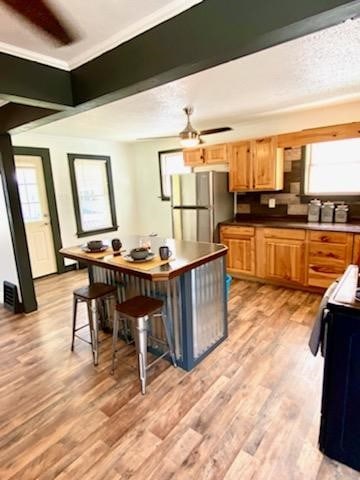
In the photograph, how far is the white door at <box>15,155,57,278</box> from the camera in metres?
4.45

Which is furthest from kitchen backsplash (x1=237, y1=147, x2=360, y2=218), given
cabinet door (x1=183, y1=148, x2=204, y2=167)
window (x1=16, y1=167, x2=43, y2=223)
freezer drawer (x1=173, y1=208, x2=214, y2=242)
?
window (x1=16, y1=167, x2=43, y2=223)

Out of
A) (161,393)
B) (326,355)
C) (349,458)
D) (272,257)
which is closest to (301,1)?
(326,355)

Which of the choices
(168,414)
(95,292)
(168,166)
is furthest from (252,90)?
(168,166)

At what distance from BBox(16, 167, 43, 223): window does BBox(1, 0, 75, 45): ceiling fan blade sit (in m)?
3.23

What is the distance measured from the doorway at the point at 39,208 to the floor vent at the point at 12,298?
0.97 metres

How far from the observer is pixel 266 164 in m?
3.97

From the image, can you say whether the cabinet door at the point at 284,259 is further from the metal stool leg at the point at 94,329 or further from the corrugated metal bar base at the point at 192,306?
the metal stool leg at the point at 94,329

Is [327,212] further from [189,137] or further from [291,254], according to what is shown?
[189,137]


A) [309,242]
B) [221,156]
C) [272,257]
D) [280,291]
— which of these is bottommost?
[280,291]

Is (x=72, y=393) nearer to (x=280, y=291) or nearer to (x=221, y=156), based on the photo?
(x=280, y=291)

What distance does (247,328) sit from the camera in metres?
2.92

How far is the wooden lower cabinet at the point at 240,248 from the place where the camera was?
13.5 ft

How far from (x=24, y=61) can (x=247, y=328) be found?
2.93 meters

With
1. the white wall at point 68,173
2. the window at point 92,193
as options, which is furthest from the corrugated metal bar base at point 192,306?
the window at point 92,193
